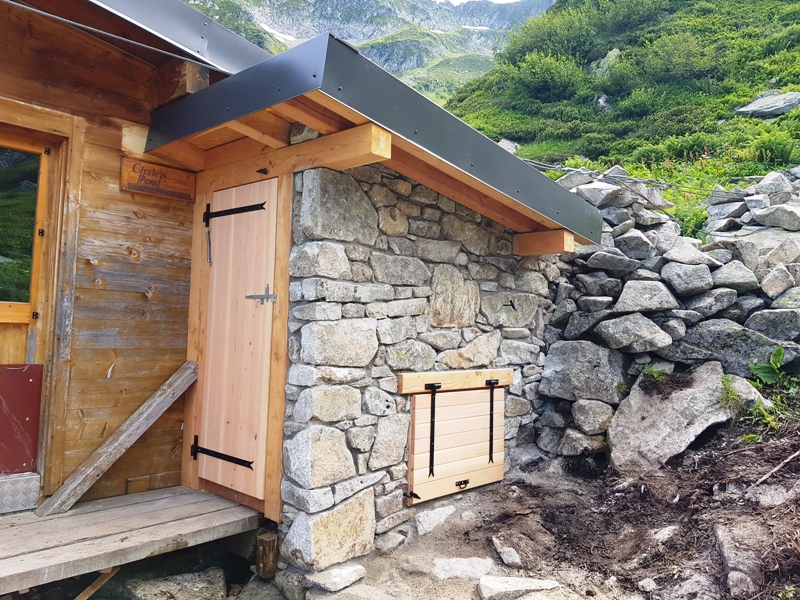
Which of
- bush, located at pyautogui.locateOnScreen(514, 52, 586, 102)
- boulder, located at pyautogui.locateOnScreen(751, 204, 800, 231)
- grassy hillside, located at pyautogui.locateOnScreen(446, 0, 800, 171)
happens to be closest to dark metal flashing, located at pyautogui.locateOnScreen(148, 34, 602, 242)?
boulder, located at pyautogui.locateOnScreen(751, 204, 800, 231)

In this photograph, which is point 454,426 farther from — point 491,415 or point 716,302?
point 716,302

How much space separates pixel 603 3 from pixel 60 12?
19789mm

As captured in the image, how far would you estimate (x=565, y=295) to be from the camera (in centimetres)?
538

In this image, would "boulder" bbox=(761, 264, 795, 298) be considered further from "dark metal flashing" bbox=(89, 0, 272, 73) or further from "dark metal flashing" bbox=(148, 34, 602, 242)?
"dark metal flashing" bbox=(89, 0, 272, 73)

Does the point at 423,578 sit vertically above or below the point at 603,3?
below

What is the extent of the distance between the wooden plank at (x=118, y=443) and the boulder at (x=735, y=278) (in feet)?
14.9

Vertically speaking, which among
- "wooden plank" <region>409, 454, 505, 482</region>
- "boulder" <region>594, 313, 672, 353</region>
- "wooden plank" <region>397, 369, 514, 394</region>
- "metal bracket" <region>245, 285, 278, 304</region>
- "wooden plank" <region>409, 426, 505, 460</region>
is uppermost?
"metal bracket" <region>245, 285, 278, 304</region>

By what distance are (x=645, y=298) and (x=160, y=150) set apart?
13.6 ft

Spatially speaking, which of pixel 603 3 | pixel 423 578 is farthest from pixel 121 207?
pixel 603 3

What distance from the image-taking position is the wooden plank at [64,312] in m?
3.46

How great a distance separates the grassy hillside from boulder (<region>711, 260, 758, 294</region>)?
5.10m

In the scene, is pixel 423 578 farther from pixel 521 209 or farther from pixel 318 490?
pixel 521 209

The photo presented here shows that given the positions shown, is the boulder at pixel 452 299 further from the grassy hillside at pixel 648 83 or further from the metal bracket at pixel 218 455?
the grassy hillside at pixel 648 83

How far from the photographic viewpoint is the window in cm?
343
